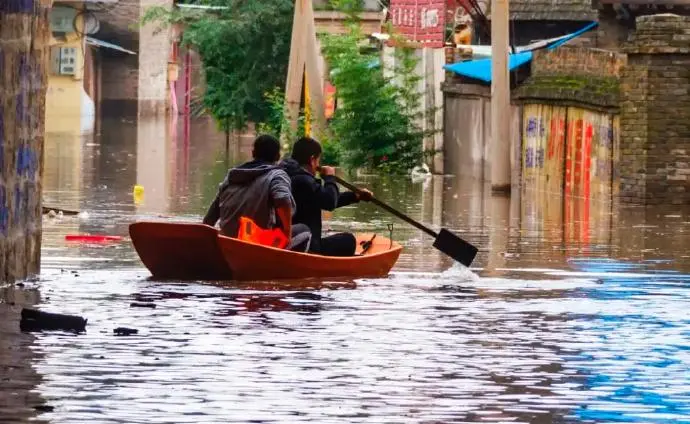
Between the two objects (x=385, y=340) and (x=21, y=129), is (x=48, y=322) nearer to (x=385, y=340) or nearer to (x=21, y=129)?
(x=385, y=340)

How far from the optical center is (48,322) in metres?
13.7

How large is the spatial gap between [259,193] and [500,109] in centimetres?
1776

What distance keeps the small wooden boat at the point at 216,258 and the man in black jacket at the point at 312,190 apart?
1.30 feet

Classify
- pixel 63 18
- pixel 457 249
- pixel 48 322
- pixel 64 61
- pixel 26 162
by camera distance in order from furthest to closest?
pixel 63 18 → pixel 64 61 → pixel 457 249 → pixel 26 162 → pixel 48 322

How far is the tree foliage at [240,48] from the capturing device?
177 feet

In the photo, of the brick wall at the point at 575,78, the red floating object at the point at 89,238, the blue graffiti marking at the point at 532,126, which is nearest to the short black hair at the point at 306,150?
the red floating object at the point at 89,238

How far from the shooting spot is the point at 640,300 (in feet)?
53.7

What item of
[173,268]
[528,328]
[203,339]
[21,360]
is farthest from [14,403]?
[173,268]

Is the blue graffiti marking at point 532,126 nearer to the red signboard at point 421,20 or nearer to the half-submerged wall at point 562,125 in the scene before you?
the half-submerged wall at point 562,125

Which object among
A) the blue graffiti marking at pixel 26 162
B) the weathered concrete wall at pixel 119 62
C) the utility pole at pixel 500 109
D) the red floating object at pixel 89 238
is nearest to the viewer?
the blue graffiti marking at pixel 26 162

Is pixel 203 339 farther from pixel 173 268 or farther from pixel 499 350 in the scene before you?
pixel 173 268

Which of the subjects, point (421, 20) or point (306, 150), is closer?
point (306, 150)

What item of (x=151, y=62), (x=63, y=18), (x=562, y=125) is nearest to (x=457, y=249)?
(x=562, y=125)

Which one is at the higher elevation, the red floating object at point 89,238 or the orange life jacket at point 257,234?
the orange life jacket at point 257,234
